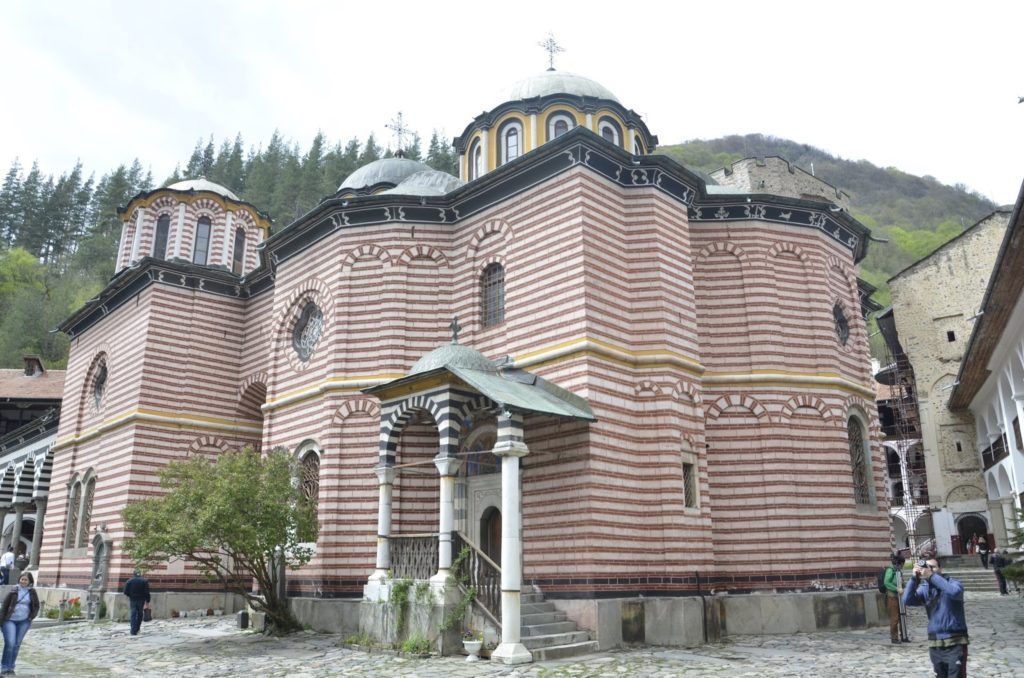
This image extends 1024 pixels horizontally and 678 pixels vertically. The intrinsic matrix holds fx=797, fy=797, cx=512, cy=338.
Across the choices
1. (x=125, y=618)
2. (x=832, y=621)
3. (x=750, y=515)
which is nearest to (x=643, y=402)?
(x=750, y=515)

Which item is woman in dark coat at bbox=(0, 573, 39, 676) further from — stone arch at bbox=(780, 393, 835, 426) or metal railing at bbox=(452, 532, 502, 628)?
stone arch at bbox=(780, 393, 835, 426)

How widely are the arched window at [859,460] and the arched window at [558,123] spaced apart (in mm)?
9069

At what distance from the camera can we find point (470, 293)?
16.2 metres

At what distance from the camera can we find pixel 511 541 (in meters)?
11.5

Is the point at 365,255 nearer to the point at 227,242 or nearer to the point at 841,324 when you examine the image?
the point at 227,242

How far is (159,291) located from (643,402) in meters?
13.7

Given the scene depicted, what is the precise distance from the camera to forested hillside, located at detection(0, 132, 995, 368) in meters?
53.7

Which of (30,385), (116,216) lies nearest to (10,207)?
(116,216)

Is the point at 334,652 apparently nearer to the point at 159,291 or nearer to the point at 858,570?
the point at 858,570

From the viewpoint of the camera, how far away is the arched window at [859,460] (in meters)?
16.7

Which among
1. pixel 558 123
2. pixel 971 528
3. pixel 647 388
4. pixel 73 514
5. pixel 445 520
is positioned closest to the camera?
pixel 445 520

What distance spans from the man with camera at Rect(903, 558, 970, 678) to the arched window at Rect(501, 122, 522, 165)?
1376 centimetres

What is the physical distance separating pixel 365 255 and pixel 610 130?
6.68 m

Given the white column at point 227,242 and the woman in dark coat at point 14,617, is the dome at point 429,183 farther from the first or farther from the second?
the woman in dark coat at point 14,617
